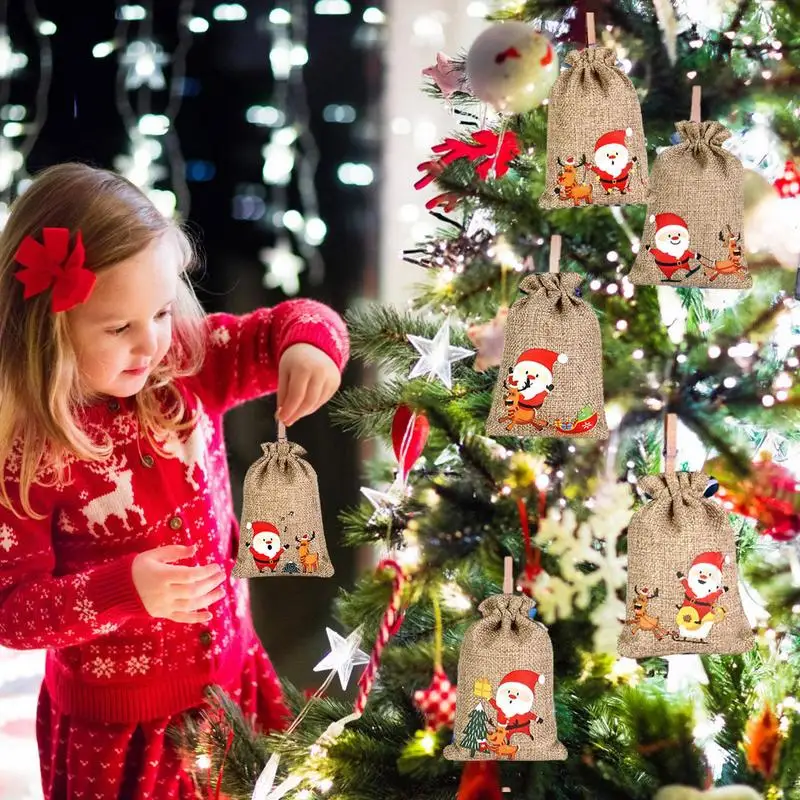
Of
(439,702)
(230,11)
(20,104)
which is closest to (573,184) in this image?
(439,702)

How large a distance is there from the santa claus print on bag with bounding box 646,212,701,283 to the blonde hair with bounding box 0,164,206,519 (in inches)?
21.5

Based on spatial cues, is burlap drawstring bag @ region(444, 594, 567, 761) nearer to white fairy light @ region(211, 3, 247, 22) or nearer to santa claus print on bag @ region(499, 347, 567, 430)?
santa claus print on bag @ region(499, 347, 567, 430)

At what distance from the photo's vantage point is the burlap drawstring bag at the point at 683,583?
0.93 meters

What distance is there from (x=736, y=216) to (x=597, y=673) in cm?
52

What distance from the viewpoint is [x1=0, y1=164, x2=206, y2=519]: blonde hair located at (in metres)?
1.14

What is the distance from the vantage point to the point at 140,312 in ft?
3.71

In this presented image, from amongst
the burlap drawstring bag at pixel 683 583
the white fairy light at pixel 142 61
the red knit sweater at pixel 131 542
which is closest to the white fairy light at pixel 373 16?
the white fairy light at pixel 142 61

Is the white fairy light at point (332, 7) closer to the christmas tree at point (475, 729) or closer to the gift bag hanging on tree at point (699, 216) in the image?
the gift bag hanging on tree at point (699, 216)

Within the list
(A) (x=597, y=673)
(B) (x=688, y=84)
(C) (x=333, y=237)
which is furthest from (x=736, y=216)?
(C) (x=333, y=237)

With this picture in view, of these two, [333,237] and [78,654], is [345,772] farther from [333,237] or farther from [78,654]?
[333,237]

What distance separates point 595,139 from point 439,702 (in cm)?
62

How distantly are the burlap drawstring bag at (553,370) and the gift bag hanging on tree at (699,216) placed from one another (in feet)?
0.28

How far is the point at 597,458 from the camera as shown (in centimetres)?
114

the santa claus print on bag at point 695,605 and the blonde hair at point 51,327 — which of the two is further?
the blonde hair at point 51,327
